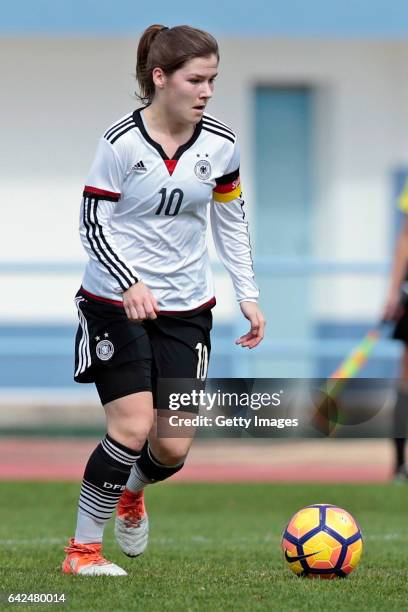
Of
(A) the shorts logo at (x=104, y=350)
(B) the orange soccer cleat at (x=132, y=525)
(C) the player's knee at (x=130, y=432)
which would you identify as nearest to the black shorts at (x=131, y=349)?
(A) the shorts logo at (x=104, y=350)

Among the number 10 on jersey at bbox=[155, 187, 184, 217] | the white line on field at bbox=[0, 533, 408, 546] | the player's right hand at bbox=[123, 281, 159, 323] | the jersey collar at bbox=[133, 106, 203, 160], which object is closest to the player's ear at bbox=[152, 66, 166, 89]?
the jersey collar at bbox=[133, 106, 203, 160]

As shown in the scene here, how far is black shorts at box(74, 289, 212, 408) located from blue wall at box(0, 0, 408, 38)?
9.29 meters

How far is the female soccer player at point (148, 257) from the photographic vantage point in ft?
19.0

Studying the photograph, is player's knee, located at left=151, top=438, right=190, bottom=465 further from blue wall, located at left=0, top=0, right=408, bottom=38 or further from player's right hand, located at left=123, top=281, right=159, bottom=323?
blue wall, located at left=0, top=0, right=408, bottom=38

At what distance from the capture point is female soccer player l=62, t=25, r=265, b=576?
19.0 feet

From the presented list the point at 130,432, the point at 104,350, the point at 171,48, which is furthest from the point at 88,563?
the point at 171,48

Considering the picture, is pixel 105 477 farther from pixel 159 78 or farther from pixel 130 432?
pixel 159 78

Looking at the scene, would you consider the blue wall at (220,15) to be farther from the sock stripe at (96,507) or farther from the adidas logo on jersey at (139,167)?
the sock stripe at (96,507)

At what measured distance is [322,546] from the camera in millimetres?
5871

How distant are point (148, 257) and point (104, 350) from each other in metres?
0.43

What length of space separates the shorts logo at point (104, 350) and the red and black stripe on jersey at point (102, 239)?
0.96 ft

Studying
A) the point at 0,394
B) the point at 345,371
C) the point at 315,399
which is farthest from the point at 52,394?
the point at 315,399

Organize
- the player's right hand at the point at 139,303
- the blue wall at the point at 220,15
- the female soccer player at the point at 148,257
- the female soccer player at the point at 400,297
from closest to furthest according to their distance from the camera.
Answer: the player's right hand at the point at 139,303 < the female soccer player at the point at 148,257 < the female soccer player at the point at 400,297 < the blue wall at the point at 220,15

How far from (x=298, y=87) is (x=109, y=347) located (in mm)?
11269
